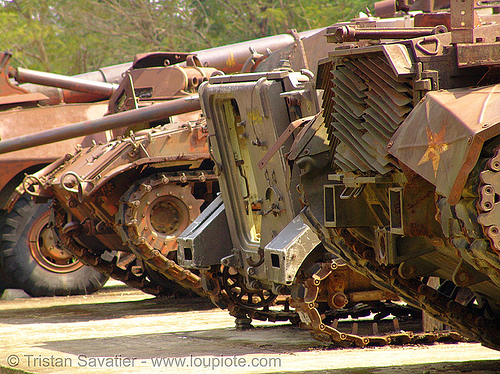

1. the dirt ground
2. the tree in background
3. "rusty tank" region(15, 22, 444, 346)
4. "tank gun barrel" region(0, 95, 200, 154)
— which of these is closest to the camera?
the dirt ground

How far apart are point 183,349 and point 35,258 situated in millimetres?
5453

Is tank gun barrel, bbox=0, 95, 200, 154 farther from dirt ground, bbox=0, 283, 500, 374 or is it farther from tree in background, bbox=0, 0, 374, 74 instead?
tree in background, bbox=0, 0, 374, 74

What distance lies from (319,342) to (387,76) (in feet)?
11.8

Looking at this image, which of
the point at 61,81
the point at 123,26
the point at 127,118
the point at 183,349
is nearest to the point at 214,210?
the point at 183,349

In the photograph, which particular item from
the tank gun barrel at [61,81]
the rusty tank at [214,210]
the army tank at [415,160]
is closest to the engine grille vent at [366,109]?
the army tank at [415,160]

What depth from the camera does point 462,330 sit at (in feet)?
16.9

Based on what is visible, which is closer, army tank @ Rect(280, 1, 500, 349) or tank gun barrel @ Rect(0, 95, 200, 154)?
army tank @ Rect(280, 1, 500, 349)

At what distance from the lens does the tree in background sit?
85.3ft

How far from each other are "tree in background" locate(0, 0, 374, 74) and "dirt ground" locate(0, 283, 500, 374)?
1692 centimetres

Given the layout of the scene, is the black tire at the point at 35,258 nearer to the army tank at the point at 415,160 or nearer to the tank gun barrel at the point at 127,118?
the tank gun barrel at the point at 127,118

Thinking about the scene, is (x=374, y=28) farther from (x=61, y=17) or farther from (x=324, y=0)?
(x=61, y=17)

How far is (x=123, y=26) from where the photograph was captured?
27734mm

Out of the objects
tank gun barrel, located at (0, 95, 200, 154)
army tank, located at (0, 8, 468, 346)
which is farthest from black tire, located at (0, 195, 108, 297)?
tank gun barrel, located at (0, 95, 200, 154)

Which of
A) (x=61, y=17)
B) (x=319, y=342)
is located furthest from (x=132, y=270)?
(x=61, y=17)
